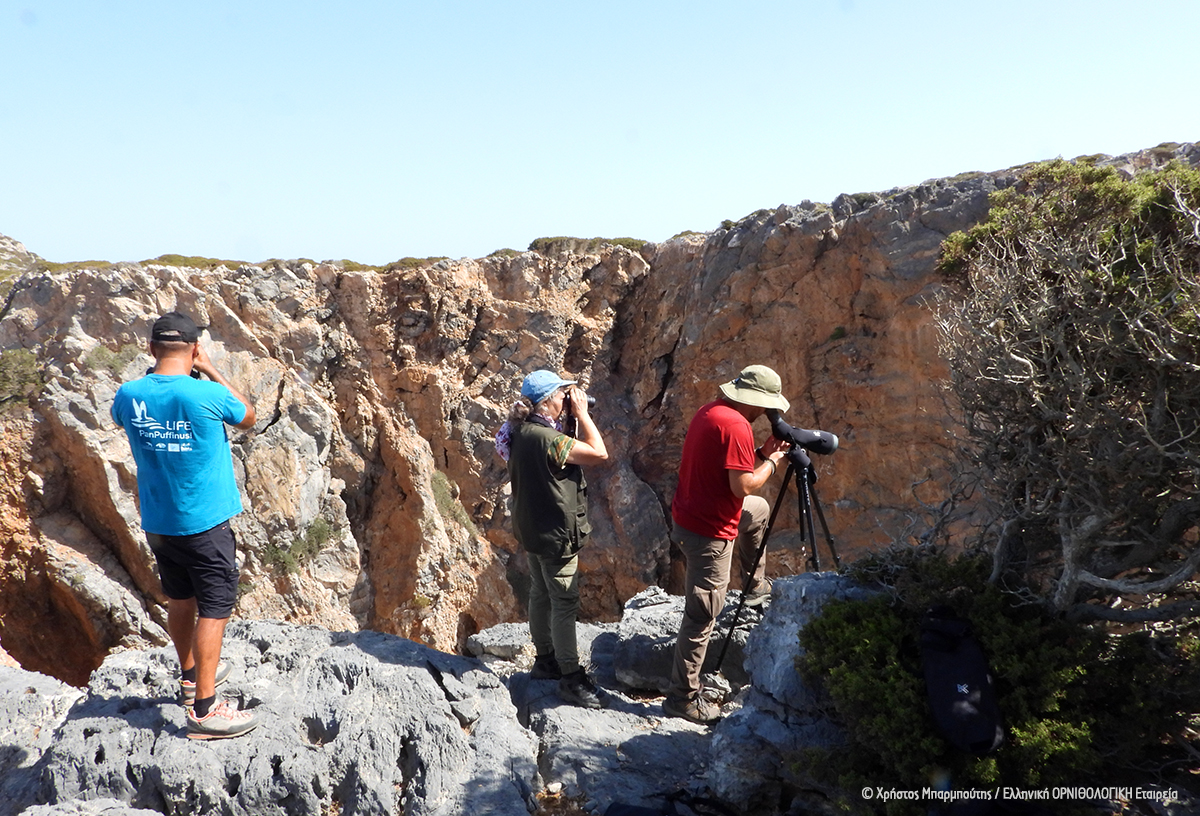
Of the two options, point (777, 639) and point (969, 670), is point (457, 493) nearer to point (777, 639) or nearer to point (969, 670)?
point (777, 639)

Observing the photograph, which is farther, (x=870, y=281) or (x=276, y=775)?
(x=870, y=281)

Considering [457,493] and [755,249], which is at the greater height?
[755,249]

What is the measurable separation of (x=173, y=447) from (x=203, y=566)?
0.66 meters

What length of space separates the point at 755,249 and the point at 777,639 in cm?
1103

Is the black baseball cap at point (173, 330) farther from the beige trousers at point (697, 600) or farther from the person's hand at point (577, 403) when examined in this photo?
the beige trousers at point (697, 600)

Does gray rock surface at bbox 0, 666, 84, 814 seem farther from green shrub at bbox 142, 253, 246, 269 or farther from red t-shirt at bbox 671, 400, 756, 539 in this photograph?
green shrub at bbox 142, 253, 246, 269

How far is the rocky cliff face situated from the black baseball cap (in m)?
8.30

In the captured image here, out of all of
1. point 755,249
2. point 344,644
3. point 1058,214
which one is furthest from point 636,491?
point 1058,214

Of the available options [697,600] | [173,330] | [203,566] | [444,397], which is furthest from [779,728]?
[444,397]

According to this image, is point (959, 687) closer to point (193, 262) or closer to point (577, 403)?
point (577, 403)

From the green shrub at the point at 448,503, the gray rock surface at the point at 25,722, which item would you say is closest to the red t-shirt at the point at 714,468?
the gray rock surface at the point at 25,722

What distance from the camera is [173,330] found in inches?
149

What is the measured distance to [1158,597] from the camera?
137 inches

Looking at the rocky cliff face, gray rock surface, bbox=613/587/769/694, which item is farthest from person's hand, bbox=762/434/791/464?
the rocky cliff face
